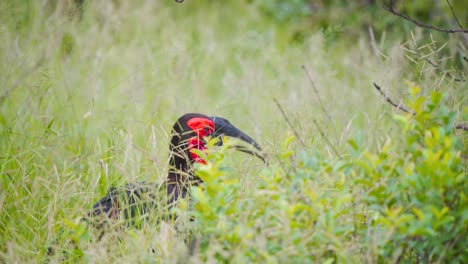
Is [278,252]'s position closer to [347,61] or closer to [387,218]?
[387,218]

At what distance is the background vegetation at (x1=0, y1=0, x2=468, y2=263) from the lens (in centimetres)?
220

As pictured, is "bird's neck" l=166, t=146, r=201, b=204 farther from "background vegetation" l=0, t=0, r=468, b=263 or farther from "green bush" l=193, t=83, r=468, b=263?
"green bush" l=193, t=83, r=468, b=263

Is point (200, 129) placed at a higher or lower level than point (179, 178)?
higher

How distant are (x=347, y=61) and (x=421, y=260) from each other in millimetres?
3452

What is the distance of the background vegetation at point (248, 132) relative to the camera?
2.20 meters

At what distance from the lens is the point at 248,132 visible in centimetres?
400

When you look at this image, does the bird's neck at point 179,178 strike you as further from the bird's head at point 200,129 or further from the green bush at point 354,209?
the green bush at point 354,209

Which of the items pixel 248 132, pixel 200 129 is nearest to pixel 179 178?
pixel 200 129

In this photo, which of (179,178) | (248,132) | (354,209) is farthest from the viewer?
(248,132)

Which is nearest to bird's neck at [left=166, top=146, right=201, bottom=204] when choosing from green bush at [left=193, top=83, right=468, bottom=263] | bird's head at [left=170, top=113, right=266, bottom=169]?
bird's head at [left=170, top=113, right=266, bottom=169]

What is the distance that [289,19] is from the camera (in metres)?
6.98

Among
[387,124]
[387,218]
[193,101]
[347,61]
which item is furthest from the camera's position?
[347,61]

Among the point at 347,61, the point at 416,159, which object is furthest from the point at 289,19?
the point at 416,159

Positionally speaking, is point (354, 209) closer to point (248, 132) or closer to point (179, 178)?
point (179, 178)
